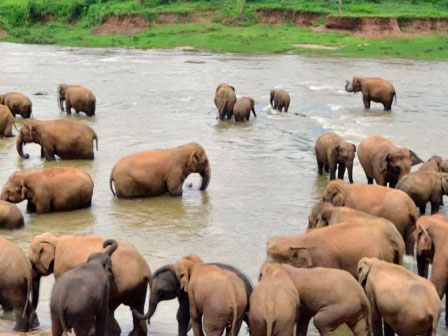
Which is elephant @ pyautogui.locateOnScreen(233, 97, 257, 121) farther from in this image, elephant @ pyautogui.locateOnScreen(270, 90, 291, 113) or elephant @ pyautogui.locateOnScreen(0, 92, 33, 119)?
elephant @ pyautogui.locateOnScreen(0, 92, 33, 119)

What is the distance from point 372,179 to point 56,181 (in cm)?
472

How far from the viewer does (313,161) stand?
16656 mm

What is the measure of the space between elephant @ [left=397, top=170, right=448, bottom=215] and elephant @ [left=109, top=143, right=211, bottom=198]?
3.20 metres

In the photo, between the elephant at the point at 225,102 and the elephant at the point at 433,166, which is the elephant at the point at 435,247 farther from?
the elephant at the point at 225,102

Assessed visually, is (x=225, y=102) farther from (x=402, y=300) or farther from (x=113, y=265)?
(x=402, y=300)

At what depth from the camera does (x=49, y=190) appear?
41.6ft

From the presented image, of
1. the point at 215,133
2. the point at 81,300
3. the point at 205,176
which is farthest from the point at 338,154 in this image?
the point at 81,300

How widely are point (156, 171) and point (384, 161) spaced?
327 centimetres

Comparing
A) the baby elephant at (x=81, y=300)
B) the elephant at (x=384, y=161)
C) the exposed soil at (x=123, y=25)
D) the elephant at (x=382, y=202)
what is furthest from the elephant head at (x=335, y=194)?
the exposed soil at (x=123, y=25)

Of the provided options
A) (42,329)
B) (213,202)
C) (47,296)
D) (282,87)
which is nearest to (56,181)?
(213,202)

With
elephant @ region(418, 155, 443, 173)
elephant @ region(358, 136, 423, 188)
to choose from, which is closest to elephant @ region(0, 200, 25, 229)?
elephant @ region(358, 136, 423, 188)

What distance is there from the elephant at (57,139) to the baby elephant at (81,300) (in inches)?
349

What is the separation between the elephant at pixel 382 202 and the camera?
10555 millimetres

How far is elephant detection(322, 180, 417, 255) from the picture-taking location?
416 inches
